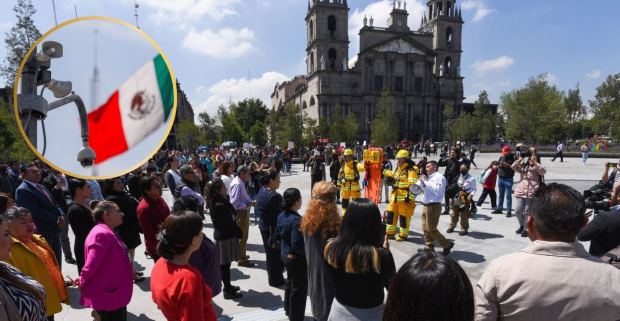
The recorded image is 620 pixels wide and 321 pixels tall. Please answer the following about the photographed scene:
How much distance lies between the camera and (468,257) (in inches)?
225

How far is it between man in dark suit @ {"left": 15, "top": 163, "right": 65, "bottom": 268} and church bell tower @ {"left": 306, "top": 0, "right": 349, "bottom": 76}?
175 ft

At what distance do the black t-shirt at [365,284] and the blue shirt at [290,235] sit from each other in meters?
1.05

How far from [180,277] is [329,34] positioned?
5862 cm

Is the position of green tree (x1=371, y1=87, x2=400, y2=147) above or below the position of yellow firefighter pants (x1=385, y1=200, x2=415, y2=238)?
above

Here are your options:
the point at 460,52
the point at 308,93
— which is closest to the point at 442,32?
the point at 460,52

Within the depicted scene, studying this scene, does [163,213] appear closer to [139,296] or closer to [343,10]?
[139,296]

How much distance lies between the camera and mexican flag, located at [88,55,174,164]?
1898 millimetres

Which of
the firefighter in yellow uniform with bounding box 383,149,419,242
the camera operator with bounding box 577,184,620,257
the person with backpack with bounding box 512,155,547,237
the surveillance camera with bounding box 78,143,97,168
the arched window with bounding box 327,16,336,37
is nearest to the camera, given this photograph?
the surveillance camera with bounding box 78,143,97,168

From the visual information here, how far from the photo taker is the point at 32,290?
1.40 metres

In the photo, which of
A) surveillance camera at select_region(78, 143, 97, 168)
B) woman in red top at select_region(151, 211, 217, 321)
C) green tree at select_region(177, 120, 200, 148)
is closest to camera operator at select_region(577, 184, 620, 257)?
woman in red top at select_region(151, 211, 217, 321)

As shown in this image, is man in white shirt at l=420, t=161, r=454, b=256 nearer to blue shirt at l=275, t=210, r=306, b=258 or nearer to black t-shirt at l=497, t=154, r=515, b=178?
blue shirt at l=275, t=210, r=306, b=258

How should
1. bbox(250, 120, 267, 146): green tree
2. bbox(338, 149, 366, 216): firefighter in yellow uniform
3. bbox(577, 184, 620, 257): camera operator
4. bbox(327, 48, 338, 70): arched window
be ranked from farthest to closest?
bbox(327, 48, 338, 70): arched window < bbox(250, 120, 267, 146): green tree < bbox(338, 149, 366, 216): firefighter in yellow uniform < bbox(577, 184, 620, 257): camera operator

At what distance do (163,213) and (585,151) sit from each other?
2964 cm

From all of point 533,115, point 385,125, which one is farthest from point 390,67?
point 533,115
